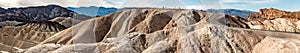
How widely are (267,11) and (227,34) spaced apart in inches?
4805

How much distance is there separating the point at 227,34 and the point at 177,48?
11.4 feet

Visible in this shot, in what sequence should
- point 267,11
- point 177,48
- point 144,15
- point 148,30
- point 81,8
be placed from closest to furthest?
1. point 81,8
2. point 177,48
3. point 148,30
4. point 144,15
5. point 267,11

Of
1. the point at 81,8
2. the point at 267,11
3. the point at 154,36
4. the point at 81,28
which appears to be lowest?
the point at 267,11

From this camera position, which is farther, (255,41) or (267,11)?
(267,11)

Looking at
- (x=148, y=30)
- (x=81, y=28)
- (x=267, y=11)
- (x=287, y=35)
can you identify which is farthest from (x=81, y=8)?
(x=267, y=11)

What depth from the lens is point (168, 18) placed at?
6988 centimetres

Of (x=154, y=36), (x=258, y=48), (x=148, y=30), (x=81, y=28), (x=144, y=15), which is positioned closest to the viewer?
(x=258, y=48)

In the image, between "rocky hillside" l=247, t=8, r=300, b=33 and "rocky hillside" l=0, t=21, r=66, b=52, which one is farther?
"rocky hillside" l=247, t=8, r=300, b=33

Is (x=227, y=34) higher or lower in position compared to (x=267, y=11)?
higher

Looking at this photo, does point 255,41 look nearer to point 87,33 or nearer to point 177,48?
point 177,48

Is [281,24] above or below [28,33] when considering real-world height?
above

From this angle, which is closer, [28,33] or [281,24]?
[281,24]

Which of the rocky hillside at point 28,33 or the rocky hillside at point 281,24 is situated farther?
the rocky hillside at point 281,24

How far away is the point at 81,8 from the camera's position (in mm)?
17750
